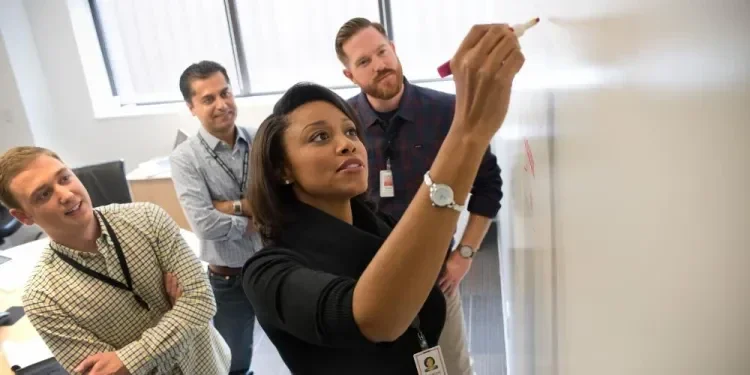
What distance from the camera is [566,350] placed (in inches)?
36.4

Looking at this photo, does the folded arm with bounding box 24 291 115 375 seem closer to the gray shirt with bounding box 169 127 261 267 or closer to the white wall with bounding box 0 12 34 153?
the gray shirt with bounding box 169 127 261 267

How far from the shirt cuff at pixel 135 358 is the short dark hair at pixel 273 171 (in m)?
0.70

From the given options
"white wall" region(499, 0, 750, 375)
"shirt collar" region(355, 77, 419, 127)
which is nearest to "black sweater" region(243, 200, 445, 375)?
"white wall" region(499, 0, 750, 375)

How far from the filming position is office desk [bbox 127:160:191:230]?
12.7 ft

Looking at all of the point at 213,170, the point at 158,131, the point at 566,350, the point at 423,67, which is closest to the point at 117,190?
the point at 213,170

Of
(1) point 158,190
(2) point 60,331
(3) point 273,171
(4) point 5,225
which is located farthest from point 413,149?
(4) point 5,225

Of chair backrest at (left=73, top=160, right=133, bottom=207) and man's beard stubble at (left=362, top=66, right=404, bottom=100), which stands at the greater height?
man's beard stubble at (left=362, top=66, right=404, bottom=100)

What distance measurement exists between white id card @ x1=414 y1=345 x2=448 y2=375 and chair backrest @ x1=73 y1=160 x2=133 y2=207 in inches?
98.4

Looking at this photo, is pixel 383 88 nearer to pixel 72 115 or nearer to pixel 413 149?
pixel 413 149

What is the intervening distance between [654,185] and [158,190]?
3936 millimetres

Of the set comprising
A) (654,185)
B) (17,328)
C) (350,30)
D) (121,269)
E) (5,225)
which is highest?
(350,30)

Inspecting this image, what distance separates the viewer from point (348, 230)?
1028mm

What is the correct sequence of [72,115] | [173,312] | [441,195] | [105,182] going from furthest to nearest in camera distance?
[72,115] → [105,182] → [173,312] → [441,195]

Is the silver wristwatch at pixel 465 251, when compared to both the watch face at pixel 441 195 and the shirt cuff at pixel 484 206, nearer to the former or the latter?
the shirt cuff at pixel 484 206
